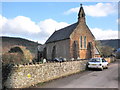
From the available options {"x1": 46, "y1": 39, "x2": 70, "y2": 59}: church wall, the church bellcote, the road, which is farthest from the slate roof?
the road

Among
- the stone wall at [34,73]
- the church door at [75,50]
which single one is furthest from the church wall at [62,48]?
the stone wall at [34,73]

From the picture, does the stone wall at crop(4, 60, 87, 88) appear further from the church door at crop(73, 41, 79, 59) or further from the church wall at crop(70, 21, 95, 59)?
the church wall at crop(70, 21, 95, 59)

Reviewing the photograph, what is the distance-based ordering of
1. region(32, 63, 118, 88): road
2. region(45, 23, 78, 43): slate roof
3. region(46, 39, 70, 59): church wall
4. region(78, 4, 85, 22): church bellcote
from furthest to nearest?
1. region(78, 4, 85, 22): church bellcote
2. region(45, 23, 78, 43): slate roof
3. region(46, 39, 70, 59): church wall
4. region(32, 63, 118, 88): road

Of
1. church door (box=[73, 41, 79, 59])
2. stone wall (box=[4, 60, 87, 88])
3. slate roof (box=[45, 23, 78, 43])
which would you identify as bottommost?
stone wall (box=[4, 60, 87, 88])

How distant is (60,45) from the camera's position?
3800 cm

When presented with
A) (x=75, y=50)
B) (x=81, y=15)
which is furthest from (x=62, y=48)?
(x=81, y=15)

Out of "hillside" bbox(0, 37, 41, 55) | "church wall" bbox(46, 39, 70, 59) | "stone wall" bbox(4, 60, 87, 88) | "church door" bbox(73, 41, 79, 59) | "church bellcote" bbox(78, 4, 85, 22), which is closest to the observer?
"stone wall" bbox(4, 60, 87, 88)

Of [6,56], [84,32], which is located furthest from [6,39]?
[84,32]

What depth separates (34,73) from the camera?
34.0ft

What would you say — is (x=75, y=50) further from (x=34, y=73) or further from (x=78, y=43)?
(x=34, y=73)

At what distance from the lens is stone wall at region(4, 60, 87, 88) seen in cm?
877

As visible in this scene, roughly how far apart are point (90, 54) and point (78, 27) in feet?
26.7

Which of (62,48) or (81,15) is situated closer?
(81,15)

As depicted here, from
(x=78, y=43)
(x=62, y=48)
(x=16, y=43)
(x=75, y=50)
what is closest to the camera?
(x=16, y=43)
